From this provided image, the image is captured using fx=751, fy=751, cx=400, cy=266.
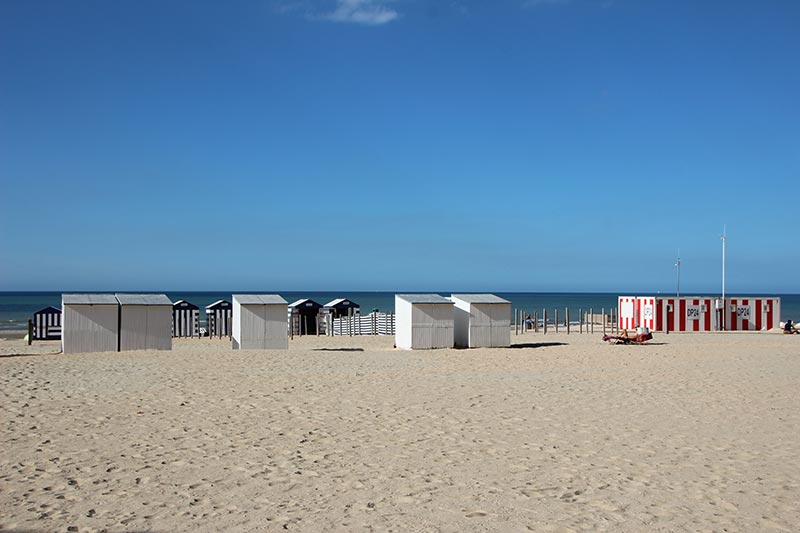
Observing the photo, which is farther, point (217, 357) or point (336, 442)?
point (217, 357)

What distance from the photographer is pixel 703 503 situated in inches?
271

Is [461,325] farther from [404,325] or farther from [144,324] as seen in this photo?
[144,324]

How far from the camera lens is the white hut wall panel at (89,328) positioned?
21.9 metres

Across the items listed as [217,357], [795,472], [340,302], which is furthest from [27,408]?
[340,302]

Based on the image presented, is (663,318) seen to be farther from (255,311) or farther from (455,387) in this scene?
(455,387)

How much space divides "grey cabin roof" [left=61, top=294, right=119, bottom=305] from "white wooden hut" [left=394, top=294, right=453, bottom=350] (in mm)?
9242

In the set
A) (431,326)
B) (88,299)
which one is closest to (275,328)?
(431,326)

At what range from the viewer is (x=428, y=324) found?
25.2 metres

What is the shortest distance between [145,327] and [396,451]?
619 inches

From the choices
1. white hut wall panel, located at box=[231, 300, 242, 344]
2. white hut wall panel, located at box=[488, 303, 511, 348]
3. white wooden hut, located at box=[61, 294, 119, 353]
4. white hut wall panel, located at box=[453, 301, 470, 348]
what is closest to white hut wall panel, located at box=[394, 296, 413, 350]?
white hut wall panel, located at box=[453, 301, 470, 348]

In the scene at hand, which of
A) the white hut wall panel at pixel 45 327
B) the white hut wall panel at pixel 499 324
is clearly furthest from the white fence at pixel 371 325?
the white hut wall panel at pixel 45 327

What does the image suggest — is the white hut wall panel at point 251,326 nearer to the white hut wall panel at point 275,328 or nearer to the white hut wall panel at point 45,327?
the white hut wall panel at point 275,328

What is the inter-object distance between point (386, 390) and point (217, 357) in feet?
26.2

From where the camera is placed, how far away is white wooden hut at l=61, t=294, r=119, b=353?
21906 millimetres
